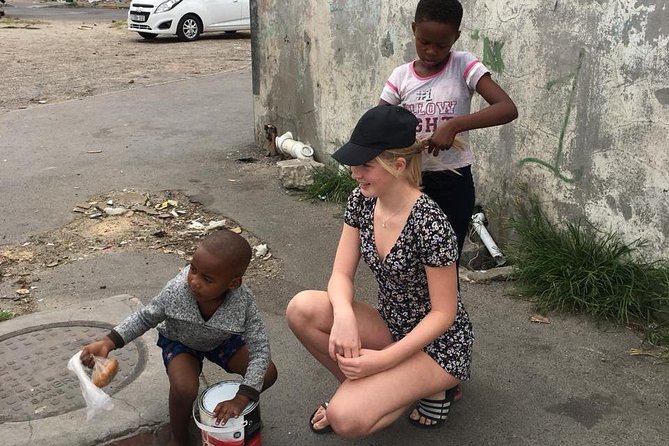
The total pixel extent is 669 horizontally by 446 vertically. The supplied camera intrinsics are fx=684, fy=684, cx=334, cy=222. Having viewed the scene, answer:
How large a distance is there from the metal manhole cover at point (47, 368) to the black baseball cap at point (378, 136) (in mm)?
1439

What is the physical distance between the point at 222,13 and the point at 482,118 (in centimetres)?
1435

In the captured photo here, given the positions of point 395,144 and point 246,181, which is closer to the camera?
point 395,144

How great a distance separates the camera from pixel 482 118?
9.37 ft

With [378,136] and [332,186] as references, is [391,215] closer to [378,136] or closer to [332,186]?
[378,136]

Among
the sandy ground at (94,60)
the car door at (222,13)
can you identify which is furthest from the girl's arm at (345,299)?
the car door at (222,13)

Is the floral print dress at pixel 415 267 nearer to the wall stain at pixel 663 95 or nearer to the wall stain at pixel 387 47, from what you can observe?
the wall stain at pixel 663 95

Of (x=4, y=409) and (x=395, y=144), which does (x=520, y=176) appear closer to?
(x=395, y=144)

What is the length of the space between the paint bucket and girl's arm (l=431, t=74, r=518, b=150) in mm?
1252

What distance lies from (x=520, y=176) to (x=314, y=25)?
8.68ft

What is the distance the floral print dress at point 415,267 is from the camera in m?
2.45

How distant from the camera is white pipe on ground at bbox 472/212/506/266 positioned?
4398 millimetres

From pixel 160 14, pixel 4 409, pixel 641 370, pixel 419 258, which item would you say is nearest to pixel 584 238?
pixel 641 370

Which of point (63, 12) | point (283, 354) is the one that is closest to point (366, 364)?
point (283, 354)

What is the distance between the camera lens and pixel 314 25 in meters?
6.11
